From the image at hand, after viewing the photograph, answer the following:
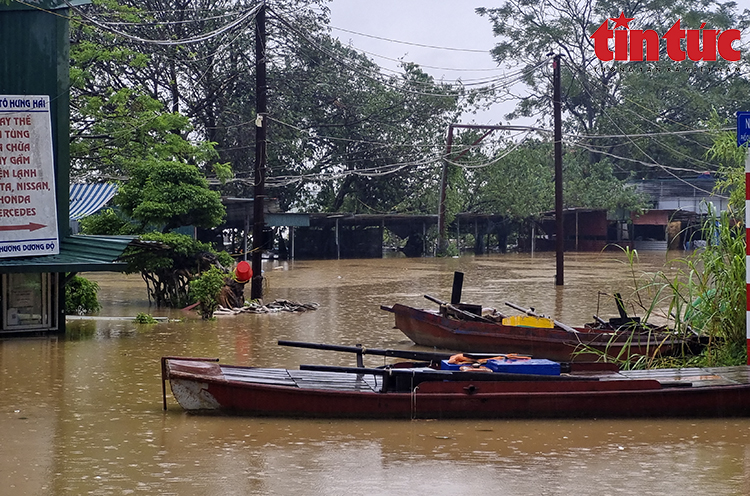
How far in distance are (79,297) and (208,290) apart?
106 inches

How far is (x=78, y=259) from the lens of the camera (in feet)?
50.3

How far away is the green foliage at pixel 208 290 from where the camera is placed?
19.3 meters

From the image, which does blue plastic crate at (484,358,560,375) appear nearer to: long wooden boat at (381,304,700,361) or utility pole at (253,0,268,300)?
long wooden boat at (381,304,700,361)

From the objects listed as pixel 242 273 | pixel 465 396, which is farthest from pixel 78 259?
pixel 465 396

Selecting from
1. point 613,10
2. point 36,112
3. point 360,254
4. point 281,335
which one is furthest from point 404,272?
point 613,10

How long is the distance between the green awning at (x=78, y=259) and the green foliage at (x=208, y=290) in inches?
129

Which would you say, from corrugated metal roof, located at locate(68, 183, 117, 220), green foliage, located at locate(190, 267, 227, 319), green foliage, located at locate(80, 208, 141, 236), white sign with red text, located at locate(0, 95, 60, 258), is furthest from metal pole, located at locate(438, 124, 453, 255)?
white sign with red text, located at locate(0, 95, 60, 258)

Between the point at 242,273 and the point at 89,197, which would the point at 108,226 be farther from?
the point at 89,197

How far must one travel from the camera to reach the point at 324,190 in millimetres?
50281

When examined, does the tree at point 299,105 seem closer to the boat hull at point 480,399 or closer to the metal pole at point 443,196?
the metal pole at point 443,196

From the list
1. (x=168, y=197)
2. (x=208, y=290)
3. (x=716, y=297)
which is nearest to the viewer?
(x=716, y=297)

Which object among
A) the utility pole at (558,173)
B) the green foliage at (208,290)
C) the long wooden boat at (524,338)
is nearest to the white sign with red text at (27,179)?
the green foliage at (208,290)

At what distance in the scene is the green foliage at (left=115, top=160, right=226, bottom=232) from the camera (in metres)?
21.0

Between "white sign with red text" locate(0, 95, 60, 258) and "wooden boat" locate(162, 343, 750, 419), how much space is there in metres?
6.59
